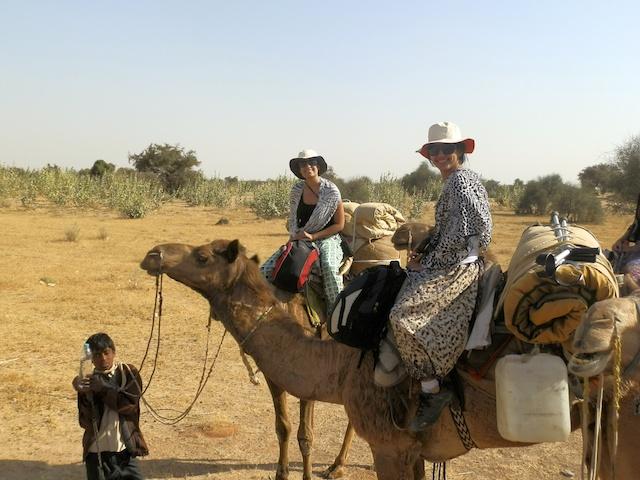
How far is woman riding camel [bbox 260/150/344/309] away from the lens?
5914 millimetres

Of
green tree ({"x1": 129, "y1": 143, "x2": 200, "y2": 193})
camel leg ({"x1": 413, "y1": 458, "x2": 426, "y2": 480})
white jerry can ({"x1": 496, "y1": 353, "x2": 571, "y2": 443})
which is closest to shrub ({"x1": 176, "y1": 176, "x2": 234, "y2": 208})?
green tree ({"x1": 129, "y1": 143, "x2": 200, "y2": 193})

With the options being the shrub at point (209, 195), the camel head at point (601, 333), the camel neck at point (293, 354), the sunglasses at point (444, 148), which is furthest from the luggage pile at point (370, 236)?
the shrub at point (209, 195)

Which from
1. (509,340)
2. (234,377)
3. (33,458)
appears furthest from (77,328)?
(509,340)

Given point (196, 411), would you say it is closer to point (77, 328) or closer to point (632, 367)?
point (77, 328)

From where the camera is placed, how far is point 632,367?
2.84 metres

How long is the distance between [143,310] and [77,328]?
5.08ft

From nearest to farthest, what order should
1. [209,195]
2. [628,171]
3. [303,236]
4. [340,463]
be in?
1. [303,236]
2. [340,463]
3. [628,171]
4. [209,195]

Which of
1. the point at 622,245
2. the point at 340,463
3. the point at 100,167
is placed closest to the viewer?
the point at 622,245

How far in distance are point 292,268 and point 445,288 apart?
206 cm

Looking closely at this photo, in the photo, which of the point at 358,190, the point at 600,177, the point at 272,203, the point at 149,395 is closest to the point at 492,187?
the point at 600,177

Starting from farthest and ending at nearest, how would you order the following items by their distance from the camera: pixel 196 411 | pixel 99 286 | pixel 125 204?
pixel 125 204 < pixel 99 286 < pixel 196 411

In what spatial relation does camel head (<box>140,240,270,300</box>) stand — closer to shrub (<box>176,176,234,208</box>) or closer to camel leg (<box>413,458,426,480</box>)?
camel leg (<box>413,458,426,480</box>)

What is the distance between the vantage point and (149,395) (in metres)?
7.72

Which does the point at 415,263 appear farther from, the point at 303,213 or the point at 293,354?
the point at 303,213
